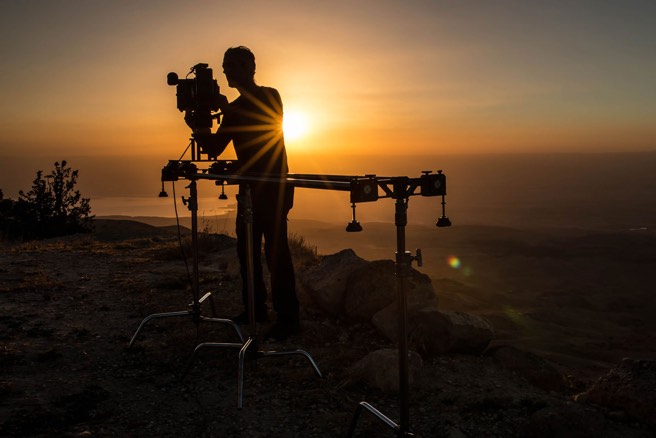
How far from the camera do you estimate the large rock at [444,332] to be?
5918 mm

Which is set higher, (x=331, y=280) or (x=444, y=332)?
(x=331, y=280)

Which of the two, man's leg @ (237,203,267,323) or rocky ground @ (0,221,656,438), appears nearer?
rocky ground @ (0,221,656,438)

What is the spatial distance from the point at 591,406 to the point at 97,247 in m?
10.8

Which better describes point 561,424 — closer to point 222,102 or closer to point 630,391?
point 630,391

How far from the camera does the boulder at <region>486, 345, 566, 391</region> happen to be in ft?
19.0

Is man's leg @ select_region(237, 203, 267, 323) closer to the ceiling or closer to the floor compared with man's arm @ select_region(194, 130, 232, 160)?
closer to the floor

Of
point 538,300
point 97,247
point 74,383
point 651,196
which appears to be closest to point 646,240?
point 538,300

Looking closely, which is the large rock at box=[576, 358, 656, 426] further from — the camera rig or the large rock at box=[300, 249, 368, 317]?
the large rock at box=[300, 249, 368, 317]

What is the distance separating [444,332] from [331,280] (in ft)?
5.70

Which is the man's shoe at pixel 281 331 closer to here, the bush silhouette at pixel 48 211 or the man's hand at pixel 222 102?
the man's hand at pixel 222 102

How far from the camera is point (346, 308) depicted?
22.5 feet

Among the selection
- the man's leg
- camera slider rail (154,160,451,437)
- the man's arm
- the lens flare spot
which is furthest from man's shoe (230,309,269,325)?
the lens flare spot

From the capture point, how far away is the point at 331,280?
716cm

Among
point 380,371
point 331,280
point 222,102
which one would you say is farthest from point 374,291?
point 222,102
